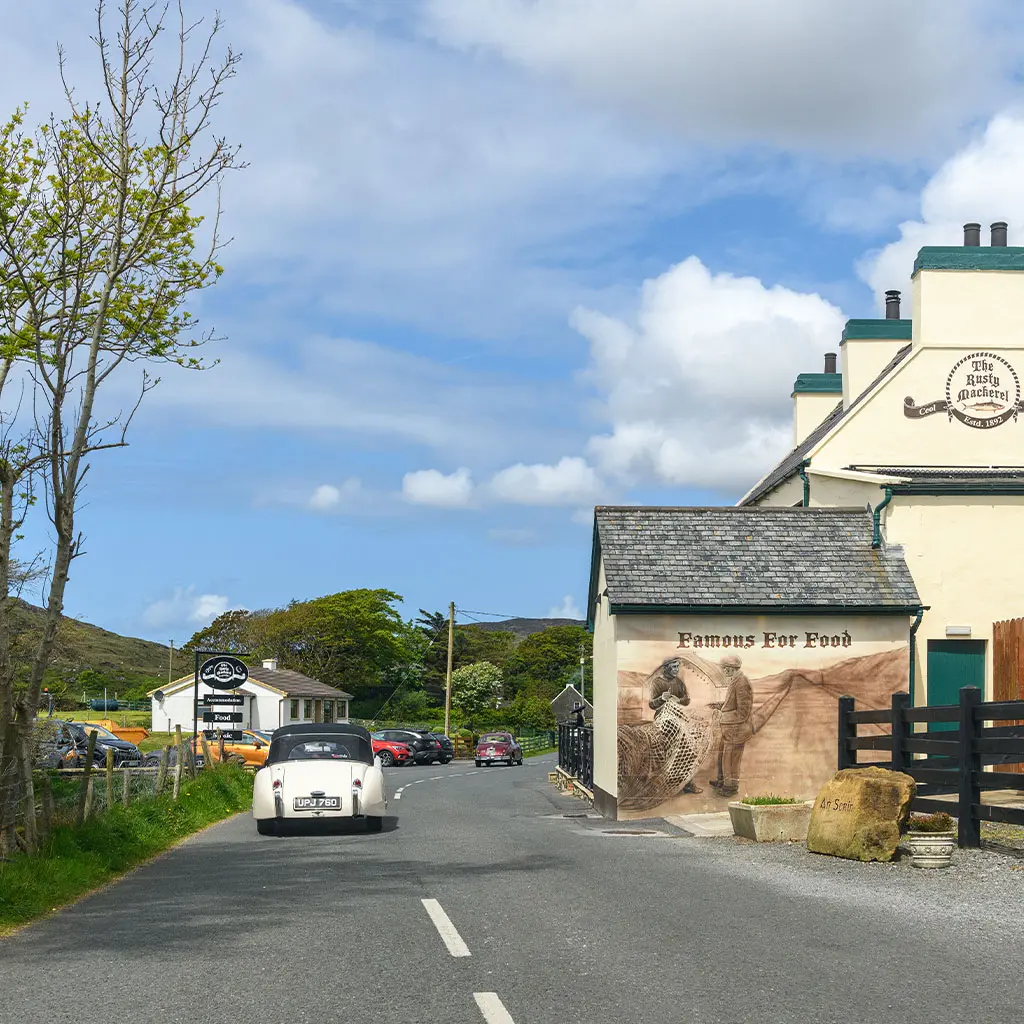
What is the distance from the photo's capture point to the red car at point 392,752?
177 ft

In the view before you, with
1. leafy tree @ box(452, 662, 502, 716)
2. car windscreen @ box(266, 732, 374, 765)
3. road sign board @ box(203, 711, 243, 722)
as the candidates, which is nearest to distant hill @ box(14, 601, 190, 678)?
leafy tree @ box(452, 662, 502, 716)

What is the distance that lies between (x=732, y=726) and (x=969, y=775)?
7.72 m

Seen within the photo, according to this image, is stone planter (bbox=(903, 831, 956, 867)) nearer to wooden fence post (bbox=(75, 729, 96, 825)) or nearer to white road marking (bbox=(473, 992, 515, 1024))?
white road marking (bbox=(473, 992, 515, 1024))

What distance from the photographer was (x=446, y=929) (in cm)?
852

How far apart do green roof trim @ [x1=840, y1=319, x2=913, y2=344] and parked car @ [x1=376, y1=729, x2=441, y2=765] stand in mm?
33592

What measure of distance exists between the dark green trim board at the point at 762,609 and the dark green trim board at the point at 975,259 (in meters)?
7.07

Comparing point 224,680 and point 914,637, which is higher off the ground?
point 914,637

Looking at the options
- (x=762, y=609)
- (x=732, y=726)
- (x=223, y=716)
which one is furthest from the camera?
(x=223, y=716)

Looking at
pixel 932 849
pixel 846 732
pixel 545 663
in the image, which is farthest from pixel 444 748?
pixel 545 663

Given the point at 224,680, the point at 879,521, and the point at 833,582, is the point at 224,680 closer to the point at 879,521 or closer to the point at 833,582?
the point at 833,582

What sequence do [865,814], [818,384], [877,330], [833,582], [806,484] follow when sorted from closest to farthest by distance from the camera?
[865,814] < [833,582] < [806,484] < [877,330] < [818,384]

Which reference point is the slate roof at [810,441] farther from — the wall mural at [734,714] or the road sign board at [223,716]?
the road sign board at [223,716]

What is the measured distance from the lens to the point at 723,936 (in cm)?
817

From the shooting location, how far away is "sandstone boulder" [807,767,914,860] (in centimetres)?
1239
